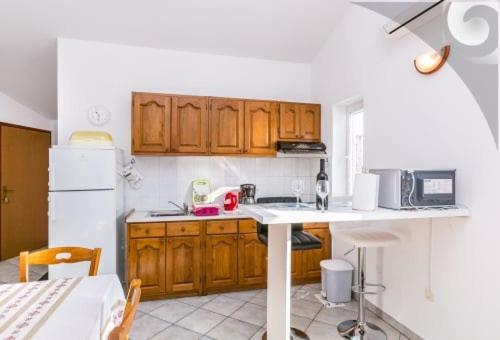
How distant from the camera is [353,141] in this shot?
3396 mm

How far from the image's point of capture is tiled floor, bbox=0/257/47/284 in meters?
3.40

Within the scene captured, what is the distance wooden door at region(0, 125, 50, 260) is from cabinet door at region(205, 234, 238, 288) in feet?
10.7

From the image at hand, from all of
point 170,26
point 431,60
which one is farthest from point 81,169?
point 431,60

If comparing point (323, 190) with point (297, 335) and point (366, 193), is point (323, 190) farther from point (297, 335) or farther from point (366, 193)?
point (297, 335)

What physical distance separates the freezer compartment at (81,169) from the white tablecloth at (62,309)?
145cm

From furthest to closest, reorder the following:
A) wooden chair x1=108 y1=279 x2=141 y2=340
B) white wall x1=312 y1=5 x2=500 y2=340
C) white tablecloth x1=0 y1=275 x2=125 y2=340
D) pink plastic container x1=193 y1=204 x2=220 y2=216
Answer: pink plastic container x1=193 y1=204 x2=220 y2=216
white wall x1=312 y1=5 x2=500 y2=340
white tablecloth x1=0 y1=275 x2=125 y2=340
wooden chair x1=108 y1=279 x2=141 y2=340

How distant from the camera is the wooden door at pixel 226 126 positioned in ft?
10.5

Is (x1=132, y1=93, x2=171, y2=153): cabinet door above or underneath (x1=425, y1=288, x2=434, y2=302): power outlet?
above

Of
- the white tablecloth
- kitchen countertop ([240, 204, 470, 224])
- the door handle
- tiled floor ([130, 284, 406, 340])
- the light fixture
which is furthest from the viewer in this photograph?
the door handle

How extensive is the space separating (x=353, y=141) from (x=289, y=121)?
0.77m

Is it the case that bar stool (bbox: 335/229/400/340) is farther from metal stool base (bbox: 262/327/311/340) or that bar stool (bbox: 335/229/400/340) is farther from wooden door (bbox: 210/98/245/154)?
wooden door (bbox: 210/98/245/154)

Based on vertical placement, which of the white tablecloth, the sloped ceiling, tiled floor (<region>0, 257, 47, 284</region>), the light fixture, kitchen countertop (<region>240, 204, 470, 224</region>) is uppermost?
the sloped ceiling

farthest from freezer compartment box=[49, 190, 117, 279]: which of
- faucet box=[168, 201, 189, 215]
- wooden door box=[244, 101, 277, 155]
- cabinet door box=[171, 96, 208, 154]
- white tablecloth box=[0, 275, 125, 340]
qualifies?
wooden door box=[244, 101, 277, 155]

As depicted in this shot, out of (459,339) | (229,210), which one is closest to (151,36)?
(229,210)
